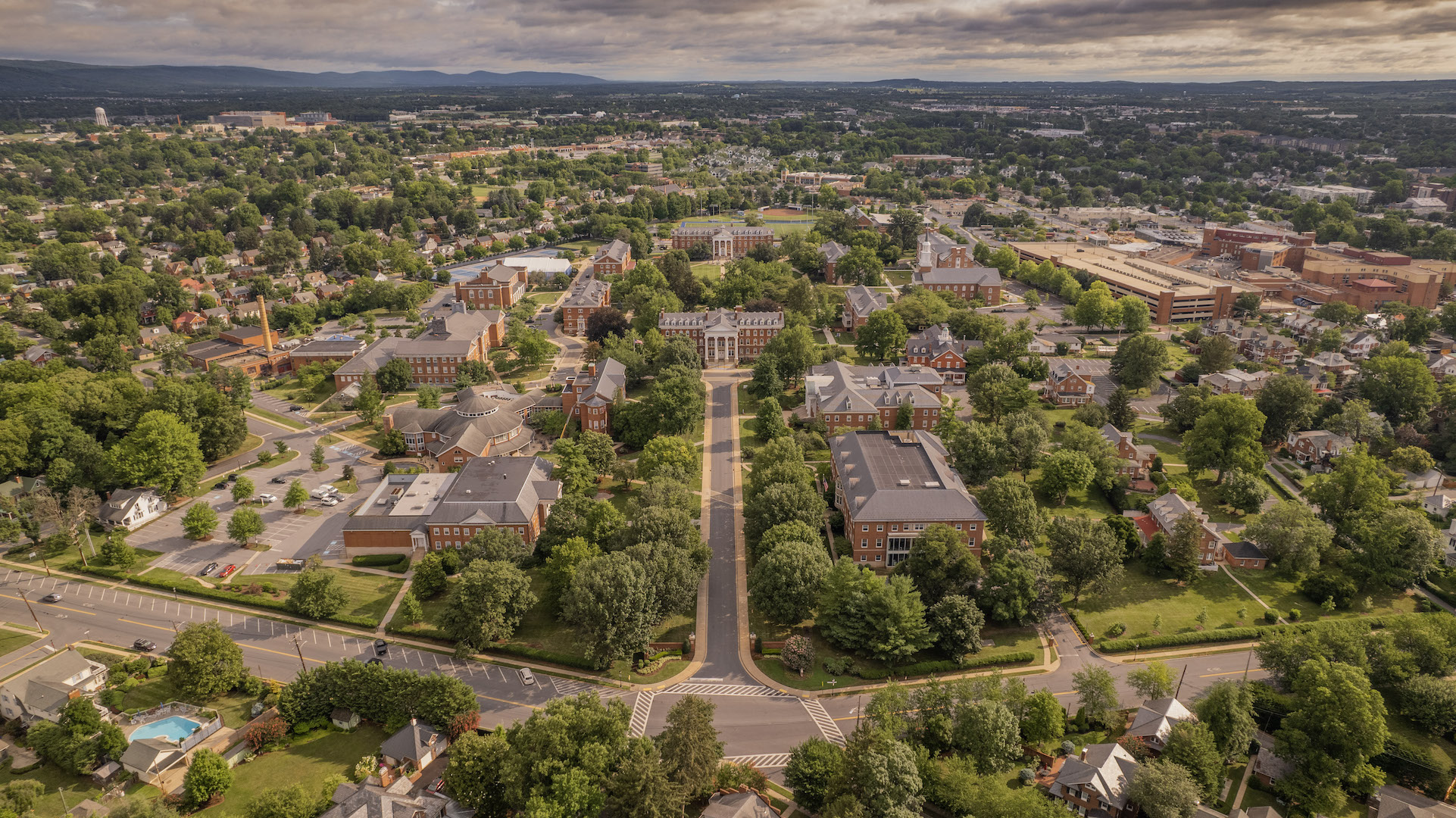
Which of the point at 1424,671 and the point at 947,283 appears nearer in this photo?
the point at 1424,671

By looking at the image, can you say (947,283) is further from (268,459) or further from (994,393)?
(268,459)

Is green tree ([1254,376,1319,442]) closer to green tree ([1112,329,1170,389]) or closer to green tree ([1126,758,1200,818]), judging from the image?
green tree ([1112,329,1170,389])

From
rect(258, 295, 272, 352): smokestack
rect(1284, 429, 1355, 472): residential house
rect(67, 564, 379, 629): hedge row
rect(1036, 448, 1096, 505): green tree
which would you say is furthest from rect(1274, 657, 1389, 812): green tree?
rect(258, 295, 272, 352): smokestack

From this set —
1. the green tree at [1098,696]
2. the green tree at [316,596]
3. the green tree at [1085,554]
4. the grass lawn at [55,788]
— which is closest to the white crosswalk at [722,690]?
the green tree at [1098,696]

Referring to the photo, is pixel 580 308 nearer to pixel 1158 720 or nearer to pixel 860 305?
pixel 860 305

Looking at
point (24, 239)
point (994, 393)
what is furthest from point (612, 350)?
point (24, 239)
